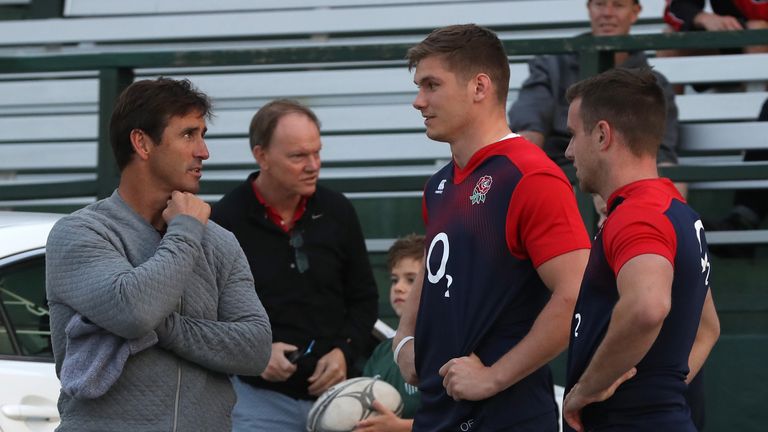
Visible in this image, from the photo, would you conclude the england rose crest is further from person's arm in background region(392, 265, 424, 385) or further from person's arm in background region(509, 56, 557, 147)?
person's arm in background region(509, 56, 557, 147)

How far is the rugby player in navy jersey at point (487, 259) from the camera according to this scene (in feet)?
12.4

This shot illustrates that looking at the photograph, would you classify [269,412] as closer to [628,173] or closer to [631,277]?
[628,173]

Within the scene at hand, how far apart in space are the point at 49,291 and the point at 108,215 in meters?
0.28

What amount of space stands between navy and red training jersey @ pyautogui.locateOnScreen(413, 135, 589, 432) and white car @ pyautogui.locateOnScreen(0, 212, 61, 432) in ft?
5.61

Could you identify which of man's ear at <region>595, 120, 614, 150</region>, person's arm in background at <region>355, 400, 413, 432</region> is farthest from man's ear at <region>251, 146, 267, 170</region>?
man's ear at <region>595, 120, 614, 150</region>

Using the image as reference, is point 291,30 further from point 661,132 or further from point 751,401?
point 661,132

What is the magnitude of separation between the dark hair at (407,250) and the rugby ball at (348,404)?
86cm

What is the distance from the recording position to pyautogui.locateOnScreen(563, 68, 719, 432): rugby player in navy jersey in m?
3.37

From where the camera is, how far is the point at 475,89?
158 inches

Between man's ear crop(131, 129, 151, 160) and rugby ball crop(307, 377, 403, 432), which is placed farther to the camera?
rugby ball crop(307, 377, 403, 432)

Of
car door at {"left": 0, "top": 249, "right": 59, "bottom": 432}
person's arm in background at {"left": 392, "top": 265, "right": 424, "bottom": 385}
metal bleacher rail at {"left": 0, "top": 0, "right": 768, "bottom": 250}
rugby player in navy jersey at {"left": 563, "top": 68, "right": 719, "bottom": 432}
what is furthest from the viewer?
metal bleacher rail at {"left": 0, "top": 0, "right": 768, "bottom": 250}

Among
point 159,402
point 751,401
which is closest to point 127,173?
point 159,402

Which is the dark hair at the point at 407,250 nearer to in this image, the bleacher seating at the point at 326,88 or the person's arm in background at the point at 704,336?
the bleacher seating at the point at 326,88

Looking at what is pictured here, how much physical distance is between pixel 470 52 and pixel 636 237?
0.92 meters
